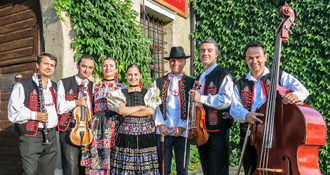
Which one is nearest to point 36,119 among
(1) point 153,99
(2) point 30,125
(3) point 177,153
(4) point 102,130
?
(2) point 30,125

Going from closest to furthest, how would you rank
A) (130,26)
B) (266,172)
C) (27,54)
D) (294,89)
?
(266,172), (294,89), (27,54), (130,26)

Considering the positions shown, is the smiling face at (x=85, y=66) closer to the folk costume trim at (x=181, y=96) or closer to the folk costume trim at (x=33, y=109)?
the folk costume trim at (x=33, y=109)

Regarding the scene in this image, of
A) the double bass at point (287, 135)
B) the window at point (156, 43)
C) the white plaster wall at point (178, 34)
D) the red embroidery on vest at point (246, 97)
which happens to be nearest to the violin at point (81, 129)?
the red embroidery on vest at point (246, 97)

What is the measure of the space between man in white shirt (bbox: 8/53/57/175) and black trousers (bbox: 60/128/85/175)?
0.36 feet

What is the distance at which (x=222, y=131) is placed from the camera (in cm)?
326

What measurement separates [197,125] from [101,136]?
119 centimetres

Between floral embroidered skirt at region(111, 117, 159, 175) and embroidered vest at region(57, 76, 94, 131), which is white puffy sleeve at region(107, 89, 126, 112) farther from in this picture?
embroidered vest at region(57, 76, 94, 131)

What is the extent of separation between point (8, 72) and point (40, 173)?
8.79 ft

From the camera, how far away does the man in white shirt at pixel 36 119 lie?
3.18 meters

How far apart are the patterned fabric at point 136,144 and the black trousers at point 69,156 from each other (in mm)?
423

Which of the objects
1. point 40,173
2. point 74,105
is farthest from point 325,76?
point 40,173

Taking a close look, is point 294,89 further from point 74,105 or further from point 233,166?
point 233,166

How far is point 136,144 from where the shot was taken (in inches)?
135

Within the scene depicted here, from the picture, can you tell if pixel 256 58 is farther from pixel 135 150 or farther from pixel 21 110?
pixel 21 110
